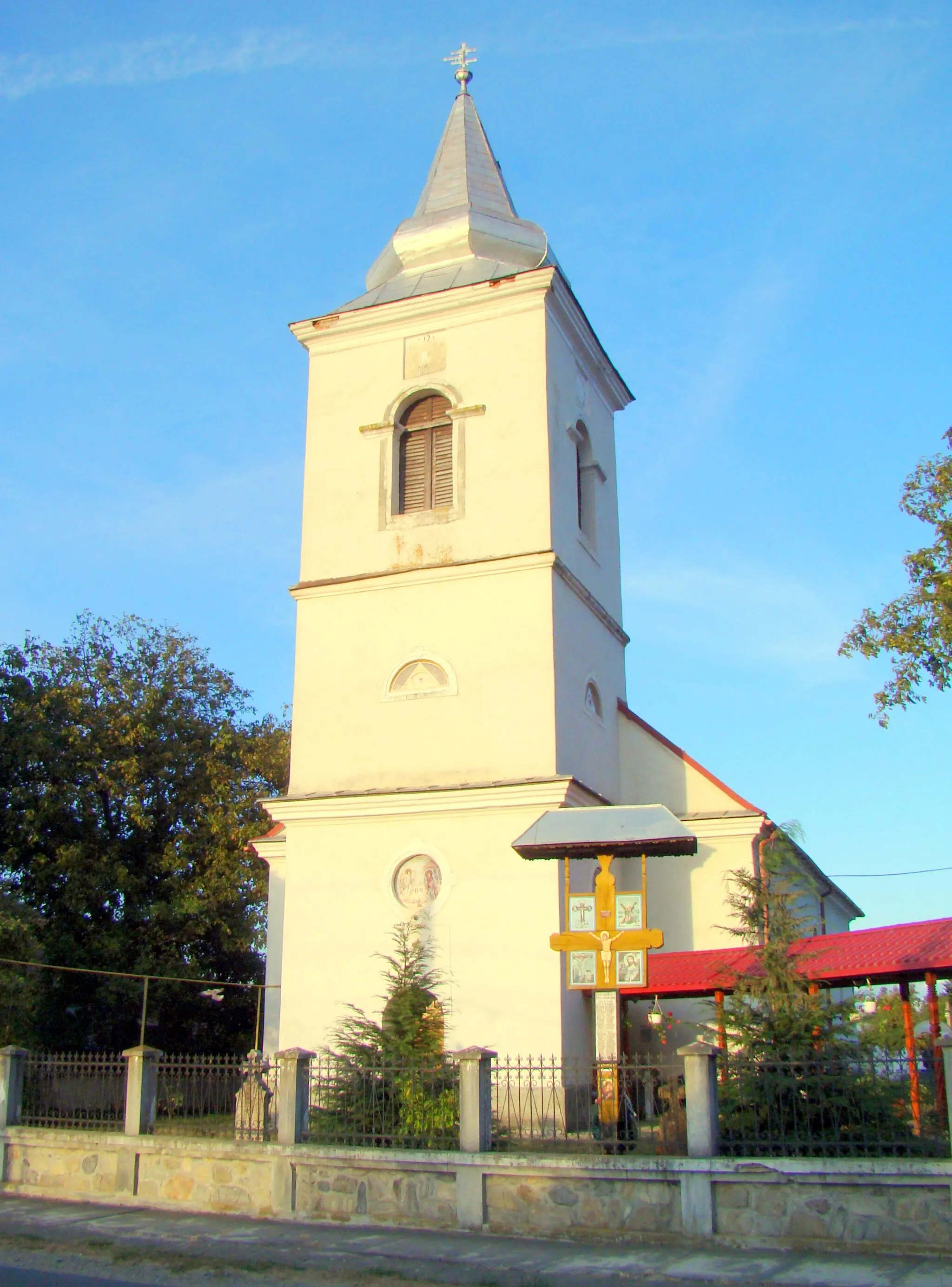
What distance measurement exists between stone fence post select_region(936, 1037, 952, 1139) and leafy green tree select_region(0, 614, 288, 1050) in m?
18.9

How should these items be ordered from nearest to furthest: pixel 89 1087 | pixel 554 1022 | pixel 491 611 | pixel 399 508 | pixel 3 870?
pixel 89 1087 → pixel 554 1022 → pixel 491 611 → pixel 399 508 → pixel 3 870

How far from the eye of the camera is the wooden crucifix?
37.2 feet

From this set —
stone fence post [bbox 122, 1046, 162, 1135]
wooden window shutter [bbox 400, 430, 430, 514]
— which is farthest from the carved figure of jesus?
wooden window shutter [bbox 400, 430, 430, 514]

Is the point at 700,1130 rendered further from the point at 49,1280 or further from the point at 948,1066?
the point at 49,1280

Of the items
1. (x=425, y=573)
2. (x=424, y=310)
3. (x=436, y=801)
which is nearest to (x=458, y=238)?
(x=424, y=310)

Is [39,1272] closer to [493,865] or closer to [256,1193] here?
[256,1193]

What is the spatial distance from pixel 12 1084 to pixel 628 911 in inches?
279

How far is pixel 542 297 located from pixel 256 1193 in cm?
1299

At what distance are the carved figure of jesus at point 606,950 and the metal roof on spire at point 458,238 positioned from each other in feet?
35.5

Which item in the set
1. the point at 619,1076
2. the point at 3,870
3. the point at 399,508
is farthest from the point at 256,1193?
the point at 3,870

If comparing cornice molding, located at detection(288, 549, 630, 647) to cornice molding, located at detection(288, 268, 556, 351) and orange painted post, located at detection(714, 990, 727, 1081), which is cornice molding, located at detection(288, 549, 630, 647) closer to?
cornice molding, located at detection(288, 268, 556, 351)

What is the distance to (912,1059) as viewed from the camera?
9703mm

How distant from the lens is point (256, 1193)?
36.3 feet

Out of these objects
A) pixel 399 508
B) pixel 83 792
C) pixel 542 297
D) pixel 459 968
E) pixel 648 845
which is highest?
pixel 542 297
